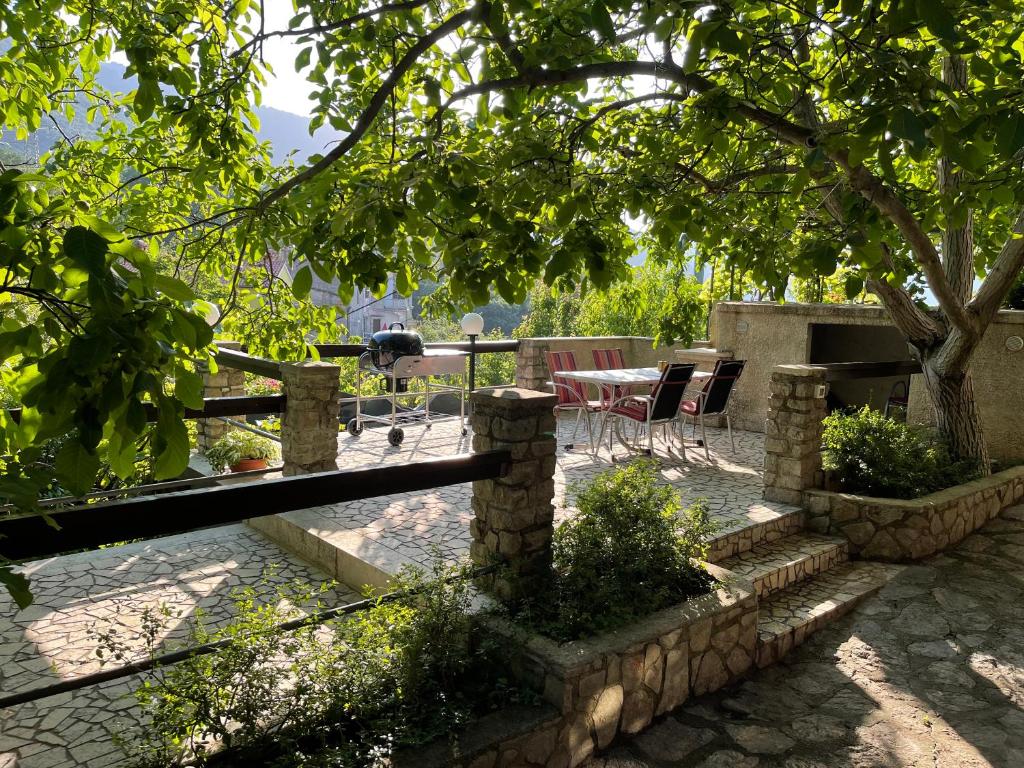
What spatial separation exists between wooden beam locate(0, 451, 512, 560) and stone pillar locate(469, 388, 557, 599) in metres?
0.20

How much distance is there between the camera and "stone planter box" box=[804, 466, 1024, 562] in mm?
5531

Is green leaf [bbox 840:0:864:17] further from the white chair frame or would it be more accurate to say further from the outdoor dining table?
the white chair frame

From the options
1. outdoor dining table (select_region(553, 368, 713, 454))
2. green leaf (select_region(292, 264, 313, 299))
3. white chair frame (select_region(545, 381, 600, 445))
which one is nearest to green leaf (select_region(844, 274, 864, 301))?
green leaf (select_region(292, 264, 313, 299))

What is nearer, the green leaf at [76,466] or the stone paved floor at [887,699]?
the green leaf at [76,466]

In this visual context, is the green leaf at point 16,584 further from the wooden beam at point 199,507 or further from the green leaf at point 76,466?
the wooden beam at point 199,507

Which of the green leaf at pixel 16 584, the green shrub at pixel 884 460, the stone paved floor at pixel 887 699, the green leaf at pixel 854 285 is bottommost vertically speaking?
the stone paved floor at pixel 887 699

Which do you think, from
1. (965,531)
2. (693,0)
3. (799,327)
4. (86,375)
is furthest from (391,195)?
(799,327)

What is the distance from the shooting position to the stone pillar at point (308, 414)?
5.58m

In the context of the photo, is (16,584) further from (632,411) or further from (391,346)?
(391,346)

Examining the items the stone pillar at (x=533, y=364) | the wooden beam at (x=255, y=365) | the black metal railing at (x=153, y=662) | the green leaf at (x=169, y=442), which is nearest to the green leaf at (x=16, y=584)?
the green leaf at (x=169, y=442)

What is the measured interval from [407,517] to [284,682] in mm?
2271

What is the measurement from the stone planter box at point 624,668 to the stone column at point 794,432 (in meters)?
2.14

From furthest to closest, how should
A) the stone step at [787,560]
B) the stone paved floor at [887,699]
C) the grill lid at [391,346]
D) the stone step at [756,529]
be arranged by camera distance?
the grill lid at [391,346]
the stone step at [756,529]
the stone step at [787,560]
the stone paved floor at [887,699]

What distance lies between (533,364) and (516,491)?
6.02 meters
